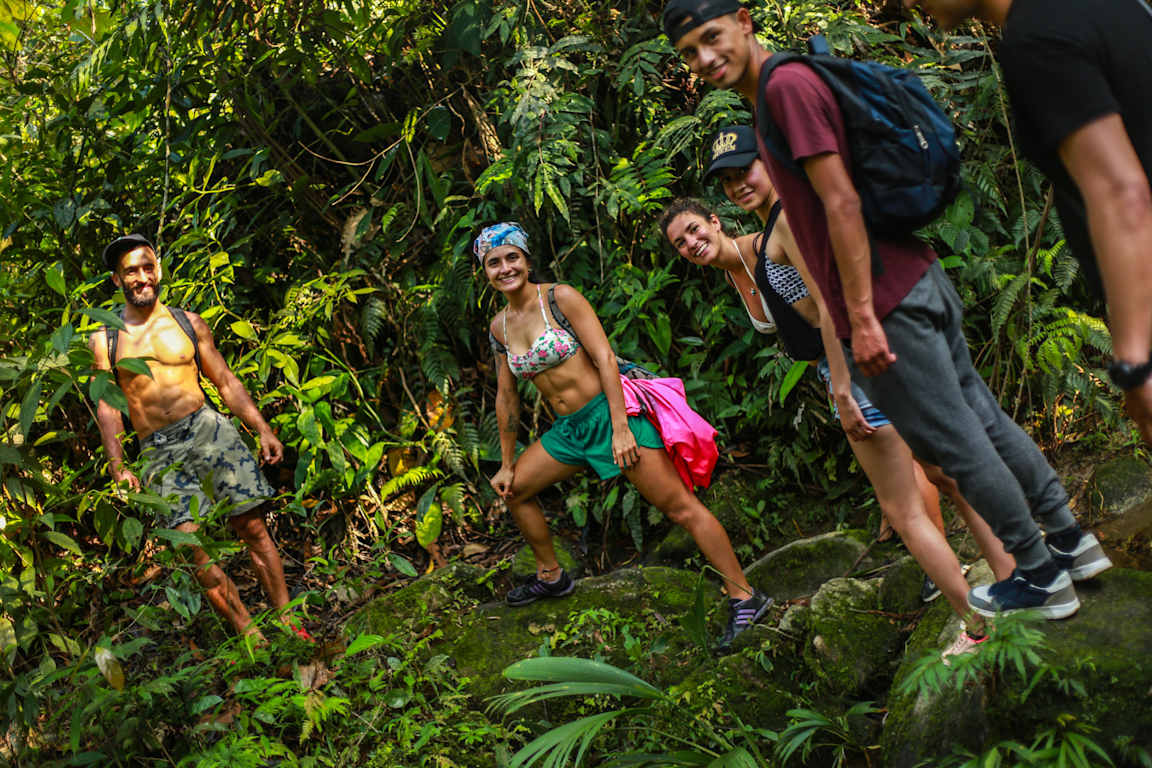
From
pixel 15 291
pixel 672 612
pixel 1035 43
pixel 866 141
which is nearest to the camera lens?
pixel 1035 43

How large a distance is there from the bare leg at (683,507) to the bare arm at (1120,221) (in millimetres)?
2629

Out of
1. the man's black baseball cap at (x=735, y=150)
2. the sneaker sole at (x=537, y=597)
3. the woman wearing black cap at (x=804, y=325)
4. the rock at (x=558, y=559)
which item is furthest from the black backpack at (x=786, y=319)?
the rock at (x=558, y=559)

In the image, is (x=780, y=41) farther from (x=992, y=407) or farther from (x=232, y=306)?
(x=232, y=306)

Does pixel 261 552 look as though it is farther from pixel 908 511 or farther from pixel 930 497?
pixel 908 511

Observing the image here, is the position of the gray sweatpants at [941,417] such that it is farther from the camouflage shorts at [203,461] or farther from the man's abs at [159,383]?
the man's abs at [159,383]

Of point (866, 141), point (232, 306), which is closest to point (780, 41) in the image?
point (866, 141)

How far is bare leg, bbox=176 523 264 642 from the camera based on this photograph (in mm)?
4887

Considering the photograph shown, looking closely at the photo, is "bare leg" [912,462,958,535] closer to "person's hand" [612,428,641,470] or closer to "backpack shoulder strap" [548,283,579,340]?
"person's hand" [612,428,641,470]

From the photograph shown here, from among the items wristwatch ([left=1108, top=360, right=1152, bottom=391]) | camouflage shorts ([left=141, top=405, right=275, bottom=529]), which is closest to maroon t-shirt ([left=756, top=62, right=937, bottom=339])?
Answer: wristwatch ([left=1108, top=360, right=1152, bottom=391])

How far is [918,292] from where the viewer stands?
230cm

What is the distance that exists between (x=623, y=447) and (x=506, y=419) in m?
0.81

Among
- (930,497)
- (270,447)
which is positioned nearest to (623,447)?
(930,497)

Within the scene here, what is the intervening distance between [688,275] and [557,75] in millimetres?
1607

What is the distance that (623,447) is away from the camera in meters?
4.21
